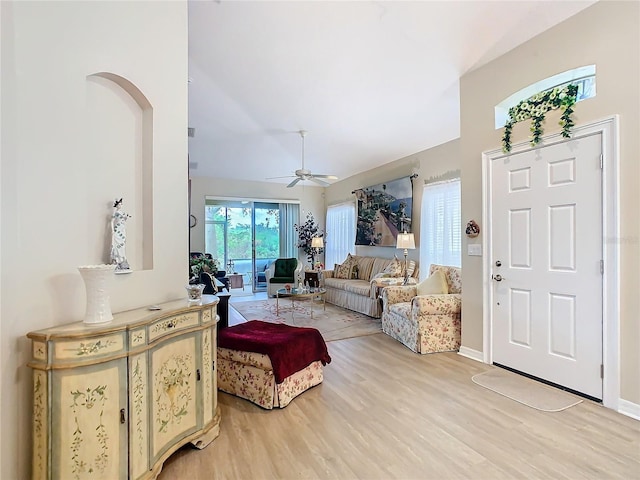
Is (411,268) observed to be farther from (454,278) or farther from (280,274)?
(280,274)

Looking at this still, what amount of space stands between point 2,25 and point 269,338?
241 centimetres

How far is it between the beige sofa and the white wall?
3.69 metres

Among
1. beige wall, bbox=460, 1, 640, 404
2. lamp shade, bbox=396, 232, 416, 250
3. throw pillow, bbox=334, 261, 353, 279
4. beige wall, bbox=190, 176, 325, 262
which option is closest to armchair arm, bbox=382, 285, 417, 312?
lamp shade, bbox=396, 232, 416, 250

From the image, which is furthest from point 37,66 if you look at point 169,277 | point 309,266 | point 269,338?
point 309,266

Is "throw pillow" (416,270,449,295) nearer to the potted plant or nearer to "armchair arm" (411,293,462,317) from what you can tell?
"armchair arm" (411,293,462,317)

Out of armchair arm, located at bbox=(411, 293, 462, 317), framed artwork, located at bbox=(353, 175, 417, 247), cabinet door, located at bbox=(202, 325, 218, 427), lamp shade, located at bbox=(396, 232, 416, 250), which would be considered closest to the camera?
cabinet door, located at bbox=(202, 325, 218, 427)

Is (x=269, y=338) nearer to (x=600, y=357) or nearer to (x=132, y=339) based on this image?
(x=132, y=339)

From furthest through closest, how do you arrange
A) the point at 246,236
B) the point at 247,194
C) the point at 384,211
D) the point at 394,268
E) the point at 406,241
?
the point at 246,236 → the point at 247,194 → the point at 384,211 → the point at 394,268 → the point at 406,241

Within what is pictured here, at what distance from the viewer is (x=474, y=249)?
11.8 feet

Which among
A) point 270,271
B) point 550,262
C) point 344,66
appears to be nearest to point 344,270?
point 270,271

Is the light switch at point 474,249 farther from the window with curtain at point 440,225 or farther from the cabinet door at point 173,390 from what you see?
the cabinet door at point 173,390

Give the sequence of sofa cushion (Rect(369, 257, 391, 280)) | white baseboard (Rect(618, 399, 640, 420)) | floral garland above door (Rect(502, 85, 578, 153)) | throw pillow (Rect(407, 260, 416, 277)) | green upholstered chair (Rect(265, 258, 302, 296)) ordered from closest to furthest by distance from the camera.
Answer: white baseboard (Rect(618, 399, 640, 420)) → floral garland above door (Rect(502, 85, 578, 153)) → throw pillow (Rect(407, 260, 416, 277)) → sofa cushion (Rect(369, 257, 391, 280)) → green upholstered chair (Rect(265, 258, 302, 296))

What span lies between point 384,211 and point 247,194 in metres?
3.62

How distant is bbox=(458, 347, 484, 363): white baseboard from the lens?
352 cm
